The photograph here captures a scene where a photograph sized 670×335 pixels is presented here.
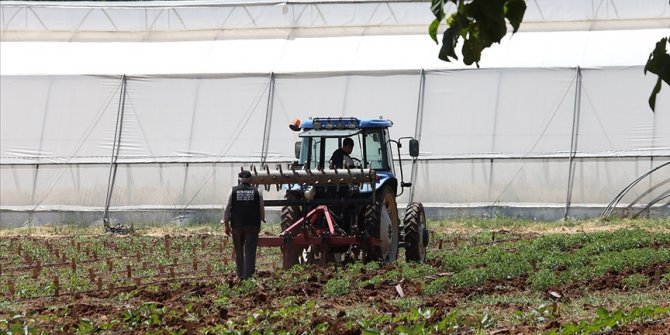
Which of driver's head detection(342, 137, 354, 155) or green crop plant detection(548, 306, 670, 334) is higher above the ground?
driver's head detection(342, 137, 354, 155)

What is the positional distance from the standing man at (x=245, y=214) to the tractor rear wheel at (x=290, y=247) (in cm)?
122

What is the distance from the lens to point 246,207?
58.0ft

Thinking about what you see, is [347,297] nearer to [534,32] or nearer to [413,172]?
[413,172]

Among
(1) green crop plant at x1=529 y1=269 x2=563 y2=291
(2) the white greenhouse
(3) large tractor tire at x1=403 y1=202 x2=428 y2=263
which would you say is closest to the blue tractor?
(3) large tractor tire at x1=403 y1=202 x2=428 y2=263

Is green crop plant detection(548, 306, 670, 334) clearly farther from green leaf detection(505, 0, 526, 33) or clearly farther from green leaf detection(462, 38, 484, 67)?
green leaf detection(505, 0, 526, 33)

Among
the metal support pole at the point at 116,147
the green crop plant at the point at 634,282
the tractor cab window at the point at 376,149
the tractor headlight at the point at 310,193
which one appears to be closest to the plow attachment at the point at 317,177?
the tractor headlight at the point at 310,193

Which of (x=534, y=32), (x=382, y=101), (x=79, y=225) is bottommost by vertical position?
(x=79, y=225)

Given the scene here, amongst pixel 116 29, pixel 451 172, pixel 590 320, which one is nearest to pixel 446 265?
pixel 590 320

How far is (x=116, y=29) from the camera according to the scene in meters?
39.0

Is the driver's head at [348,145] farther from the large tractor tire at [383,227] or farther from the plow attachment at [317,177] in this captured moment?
the plow attachment at [317,177]

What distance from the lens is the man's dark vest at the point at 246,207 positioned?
57.9 feet

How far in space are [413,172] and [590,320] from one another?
2098 centimetres

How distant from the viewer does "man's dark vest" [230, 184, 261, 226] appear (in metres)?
17.6

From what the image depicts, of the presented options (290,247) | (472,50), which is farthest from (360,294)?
(472,50)
